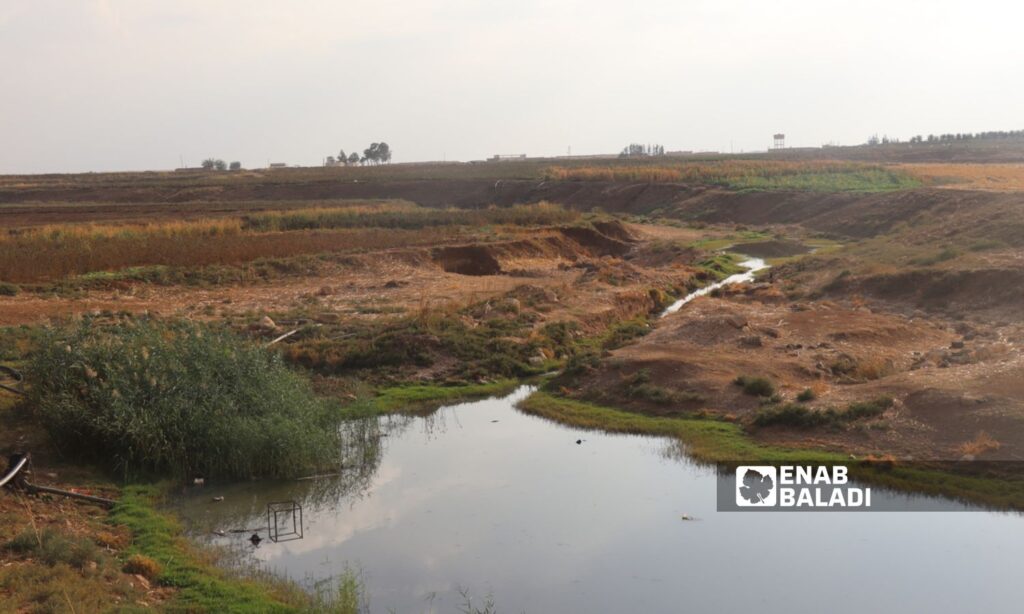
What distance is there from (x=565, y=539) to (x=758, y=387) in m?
6.34

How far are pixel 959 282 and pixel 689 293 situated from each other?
28.6ft

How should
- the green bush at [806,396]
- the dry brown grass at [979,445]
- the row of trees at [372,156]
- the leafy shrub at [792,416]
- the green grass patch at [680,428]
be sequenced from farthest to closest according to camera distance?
the row of trees at [372,156] < the green bush at [806,396] < the leafy shrub at [792,416] < the green grass patch at [680,428] < the dry brown grass at [979,445]

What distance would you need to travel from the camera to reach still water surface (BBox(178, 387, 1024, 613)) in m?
9.63

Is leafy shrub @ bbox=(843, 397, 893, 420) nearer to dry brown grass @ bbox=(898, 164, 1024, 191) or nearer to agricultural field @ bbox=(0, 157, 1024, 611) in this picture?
agricultural field @ bbox=(0, 157, 1024, 611)

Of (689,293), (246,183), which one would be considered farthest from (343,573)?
(246,183)

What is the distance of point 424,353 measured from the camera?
19875 mm

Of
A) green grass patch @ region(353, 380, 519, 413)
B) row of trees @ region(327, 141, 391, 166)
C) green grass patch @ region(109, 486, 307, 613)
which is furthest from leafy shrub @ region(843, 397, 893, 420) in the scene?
row of trees @ region(327, 141, 391, 166)

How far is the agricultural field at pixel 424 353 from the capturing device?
39.2 feet

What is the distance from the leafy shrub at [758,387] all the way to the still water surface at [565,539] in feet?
7.22

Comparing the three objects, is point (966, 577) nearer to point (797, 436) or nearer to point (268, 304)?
point (797, 436)

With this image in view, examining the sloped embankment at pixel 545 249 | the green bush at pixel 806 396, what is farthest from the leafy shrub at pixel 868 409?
the sloped embankment at pixel 545 249

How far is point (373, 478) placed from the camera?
13711 millimetres

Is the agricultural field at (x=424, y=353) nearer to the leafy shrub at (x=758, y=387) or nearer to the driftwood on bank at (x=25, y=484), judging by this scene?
the leafy shrub at (x=758, y=387)

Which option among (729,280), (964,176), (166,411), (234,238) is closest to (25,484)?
(166,411)
